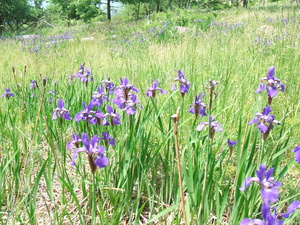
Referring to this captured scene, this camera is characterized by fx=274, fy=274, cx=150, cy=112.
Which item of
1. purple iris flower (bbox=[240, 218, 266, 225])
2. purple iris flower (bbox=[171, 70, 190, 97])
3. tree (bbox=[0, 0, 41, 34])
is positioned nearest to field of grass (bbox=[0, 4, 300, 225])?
purple iris flower (bbox=[171, 70, 190, 97])

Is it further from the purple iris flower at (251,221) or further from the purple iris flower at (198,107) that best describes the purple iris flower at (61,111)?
the purple iris flower at (251,221)

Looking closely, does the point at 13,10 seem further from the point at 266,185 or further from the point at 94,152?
the point at 266,185

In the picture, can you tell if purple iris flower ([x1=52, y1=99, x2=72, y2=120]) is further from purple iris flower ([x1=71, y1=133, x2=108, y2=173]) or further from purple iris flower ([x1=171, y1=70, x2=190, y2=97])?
purple iris flower ([x1=171, y1=70, x2=190, y2=97])

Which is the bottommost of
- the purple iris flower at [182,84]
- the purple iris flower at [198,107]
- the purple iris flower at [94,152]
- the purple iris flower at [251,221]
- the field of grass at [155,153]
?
the field of grass at [155,153]

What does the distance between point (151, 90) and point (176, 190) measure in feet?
1.91

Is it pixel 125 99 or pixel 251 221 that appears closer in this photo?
pixel 251 221

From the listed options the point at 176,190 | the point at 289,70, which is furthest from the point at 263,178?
the point at 289,70

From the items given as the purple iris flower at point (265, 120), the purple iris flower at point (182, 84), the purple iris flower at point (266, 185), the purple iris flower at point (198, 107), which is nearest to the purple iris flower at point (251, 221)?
the purple iris flower at point (266, 185)

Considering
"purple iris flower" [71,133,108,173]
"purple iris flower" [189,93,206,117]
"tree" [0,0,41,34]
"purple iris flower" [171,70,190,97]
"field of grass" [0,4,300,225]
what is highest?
"tree" [0,0,41,34]

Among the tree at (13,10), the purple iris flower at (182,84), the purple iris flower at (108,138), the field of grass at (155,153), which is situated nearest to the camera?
the field of grass at (155,153)

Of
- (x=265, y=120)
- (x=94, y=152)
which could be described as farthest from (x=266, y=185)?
(x=94, y=152)

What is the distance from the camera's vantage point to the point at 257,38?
14.2ft

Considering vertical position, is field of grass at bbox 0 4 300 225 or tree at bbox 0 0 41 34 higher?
tree at bbox 0 0 41 34

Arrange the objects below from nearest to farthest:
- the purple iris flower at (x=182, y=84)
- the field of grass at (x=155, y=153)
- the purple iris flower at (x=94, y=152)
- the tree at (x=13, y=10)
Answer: the purple iris flower at (x=94, y=152), the field of grass at (x=155, y=153), the purple iris flower at (x=182, y=84), the tree at (x=13, y=10)
